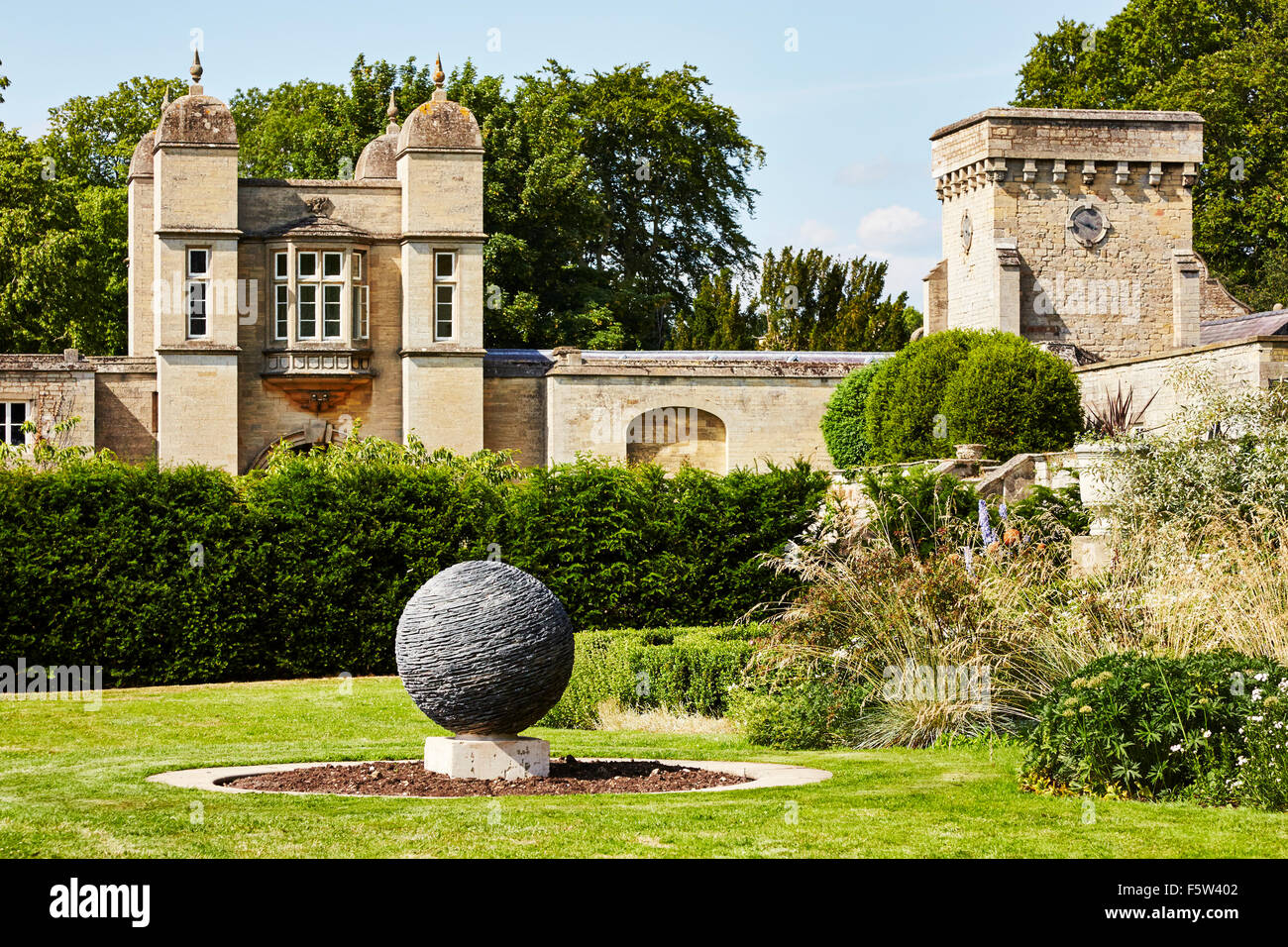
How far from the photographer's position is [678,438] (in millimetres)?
40812

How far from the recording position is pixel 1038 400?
32.9 m

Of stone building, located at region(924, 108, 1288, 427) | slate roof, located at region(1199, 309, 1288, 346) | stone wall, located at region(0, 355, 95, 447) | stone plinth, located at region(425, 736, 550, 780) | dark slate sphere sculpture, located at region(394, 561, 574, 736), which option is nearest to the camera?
dark slate sphere sculpture, located at region(394, 561, 574, 736)

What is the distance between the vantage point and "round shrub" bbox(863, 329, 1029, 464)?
34.1 meters

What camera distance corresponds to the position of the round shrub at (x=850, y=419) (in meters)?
39.2

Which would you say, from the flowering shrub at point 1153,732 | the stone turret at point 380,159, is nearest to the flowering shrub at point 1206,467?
the flowering shrub at point 1153,732

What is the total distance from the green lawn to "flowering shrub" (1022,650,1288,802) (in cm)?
41

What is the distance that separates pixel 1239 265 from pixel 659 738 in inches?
1619

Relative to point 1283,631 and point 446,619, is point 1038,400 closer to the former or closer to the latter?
point 1283,631

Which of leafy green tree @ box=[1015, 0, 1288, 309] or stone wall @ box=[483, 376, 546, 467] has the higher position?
leafy green tree @ box=[1015, 0, 1288, 309]

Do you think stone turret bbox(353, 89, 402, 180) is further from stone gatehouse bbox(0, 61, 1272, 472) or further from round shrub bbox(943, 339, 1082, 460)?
round shrub bbox(943, 339, 1082, 460)

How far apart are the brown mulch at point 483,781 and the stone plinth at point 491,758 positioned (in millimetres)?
77

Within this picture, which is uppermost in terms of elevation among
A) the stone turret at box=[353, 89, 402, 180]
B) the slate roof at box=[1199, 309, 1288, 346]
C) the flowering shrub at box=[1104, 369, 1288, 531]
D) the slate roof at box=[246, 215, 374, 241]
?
the stone turret at box=[353, 89, 402, 180]

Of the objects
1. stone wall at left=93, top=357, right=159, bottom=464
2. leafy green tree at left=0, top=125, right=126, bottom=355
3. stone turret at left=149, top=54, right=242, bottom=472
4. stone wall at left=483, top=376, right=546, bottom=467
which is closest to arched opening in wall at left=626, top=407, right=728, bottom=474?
stone wall at left=483, top=376, right=546, bottom=467

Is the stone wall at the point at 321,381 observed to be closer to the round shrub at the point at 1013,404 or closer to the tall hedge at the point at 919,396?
the tall hedge at the point at 919,396
